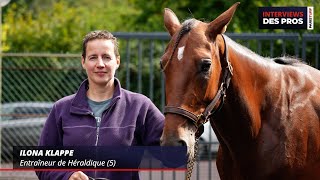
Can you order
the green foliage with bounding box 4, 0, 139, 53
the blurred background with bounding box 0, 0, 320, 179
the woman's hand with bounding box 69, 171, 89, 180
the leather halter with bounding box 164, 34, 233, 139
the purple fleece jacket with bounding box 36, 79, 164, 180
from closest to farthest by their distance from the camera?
the woman's hand with bounding box 69, 171, 89, 180
the purple fleece jacket with bounding box 36, 79, 164, 180
the leather halter with bounding box 164, 34, 233, 139
the blurred background with bounding box 0, 0, 320, 179
the green foliage with bounding box 4, 0, 139, 53

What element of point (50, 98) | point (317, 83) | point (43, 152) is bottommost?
point (43, 152)

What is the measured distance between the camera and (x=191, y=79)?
4.58 meters

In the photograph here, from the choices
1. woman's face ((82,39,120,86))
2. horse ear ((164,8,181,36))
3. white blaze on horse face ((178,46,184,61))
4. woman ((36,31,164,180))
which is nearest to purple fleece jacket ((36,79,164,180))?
woman ((36,31,164,180))

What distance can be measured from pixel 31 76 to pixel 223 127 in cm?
624

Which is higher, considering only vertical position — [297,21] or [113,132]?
[297,21]

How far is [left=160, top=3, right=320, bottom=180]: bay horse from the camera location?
15.0ft

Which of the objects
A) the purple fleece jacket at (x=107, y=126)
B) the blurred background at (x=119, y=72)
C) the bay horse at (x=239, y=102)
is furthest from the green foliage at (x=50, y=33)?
the purple fleece jacket at (x=107, y=126)

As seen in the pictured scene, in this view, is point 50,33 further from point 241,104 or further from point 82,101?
point 82,101

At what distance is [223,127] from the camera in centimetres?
514

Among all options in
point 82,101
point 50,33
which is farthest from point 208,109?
point 50,33

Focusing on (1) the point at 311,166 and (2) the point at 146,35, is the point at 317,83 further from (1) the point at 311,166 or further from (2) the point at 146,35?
(2) the point at 146,35

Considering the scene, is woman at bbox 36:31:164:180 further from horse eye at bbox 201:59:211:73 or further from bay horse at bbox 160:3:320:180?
horse eye at bbox 201:59:211:73

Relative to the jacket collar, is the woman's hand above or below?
below

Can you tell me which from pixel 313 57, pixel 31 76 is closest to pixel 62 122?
pixel 313 57
